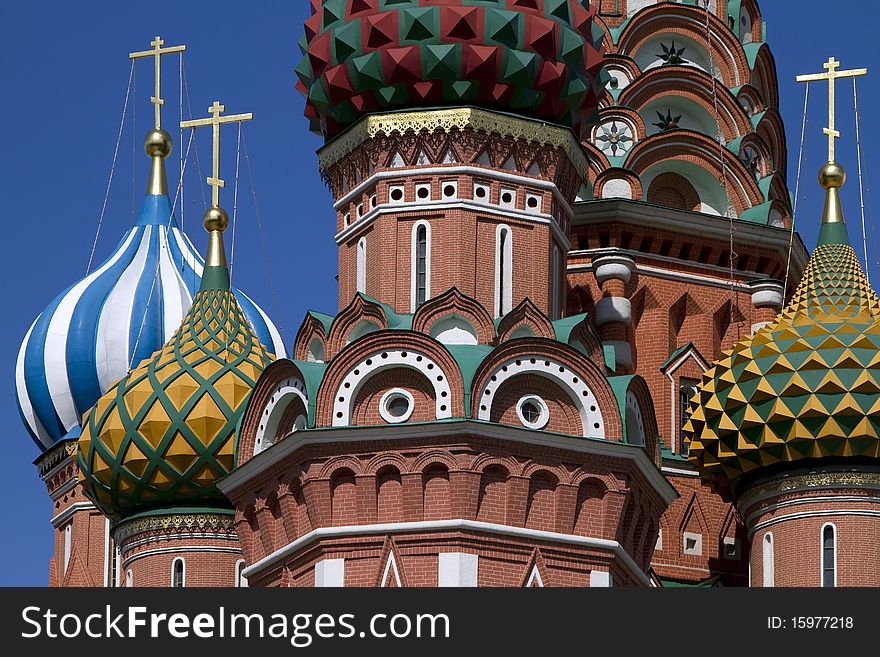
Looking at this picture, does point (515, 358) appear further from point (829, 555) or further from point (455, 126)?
point (829, 555)

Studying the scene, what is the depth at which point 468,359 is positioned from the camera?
29.5m

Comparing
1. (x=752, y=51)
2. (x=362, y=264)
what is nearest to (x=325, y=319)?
(x=362, y=264)

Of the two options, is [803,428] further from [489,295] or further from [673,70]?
[673,70]

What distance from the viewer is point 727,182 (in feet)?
118

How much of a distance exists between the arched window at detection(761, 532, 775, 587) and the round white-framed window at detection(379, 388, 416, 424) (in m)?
4.16

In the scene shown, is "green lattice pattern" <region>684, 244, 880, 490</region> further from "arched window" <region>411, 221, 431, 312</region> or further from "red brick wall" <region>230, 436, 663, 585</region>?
"arched window" <region>411, 221, 431, 312</region>

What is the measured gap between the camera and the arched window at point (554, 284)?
3106 cm

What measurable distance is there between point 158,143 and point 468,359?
893cm

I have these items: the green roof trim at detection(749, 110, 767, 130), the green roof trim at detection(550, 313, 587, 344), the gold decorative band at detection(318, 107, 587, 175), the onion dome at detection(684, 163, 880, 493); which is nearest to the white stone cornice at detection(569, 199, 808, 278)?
the green roof trim at detection(749, 110, 767, 130)

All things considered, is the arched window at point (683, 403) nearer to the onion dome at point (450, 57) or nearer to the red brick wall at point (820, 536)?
the red brick wall at point (820, 536)

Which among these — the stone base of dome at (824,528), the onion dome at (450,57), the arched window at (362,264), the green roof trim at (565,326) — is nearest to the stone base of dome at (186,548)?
the arched window at (362,264)

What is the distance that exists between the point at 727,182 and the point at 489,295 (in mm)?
6228
